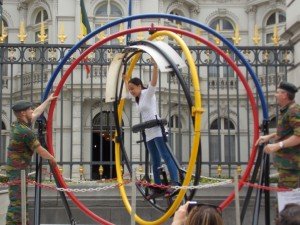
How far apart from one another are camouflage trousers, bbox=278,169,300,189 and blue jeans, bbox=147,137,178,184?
146cm

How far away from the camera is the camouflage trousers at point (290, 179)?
6727 mm

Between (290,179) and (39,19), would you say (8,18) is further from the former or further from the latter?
(290,179)

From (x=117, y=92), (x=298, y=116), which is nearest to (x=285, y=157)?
(x=298, y=116)

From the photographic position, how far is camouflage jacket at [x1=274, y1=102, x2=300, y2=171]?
6.70 metres

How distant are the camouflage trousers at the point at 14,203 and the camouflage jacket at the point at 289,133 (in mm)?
3393

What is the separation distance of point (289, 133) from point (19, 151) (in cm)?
352

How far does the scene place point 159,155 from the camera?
7793mm

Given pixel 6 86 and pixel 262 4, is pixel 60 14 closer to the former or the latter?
pixel 6 86

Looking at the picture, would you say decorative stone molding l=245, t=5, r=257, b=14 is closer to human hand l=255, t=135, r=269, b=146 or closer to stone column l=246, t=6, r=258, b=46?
stone column l=246, t=6, r=258, b=46

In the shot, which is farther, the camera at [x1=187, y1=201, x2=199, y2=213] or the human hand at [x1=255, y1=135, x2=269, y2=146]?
the human hand at [x1=255, y1=135, x2=269, y2=146]

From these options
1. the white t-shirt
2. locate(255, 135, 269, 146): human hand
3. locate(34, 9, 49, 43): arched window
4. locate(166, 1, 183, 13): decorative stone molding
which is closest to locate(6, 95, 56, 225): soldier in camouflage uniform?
the white t-shirt

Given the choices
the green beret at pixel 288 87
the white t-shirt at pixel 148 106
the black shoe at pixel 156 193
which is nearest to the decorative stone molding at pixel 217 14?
the white t-shirt at pixel 148 106

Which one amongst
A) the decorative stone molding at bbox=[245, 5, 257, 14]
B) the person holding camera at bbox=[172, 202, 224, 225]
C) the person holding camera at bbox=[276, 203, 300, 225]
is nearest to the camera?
the person holding camera at bbox=[276, 203, 300, 225]

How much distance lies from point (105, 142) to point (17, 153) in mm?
17121
